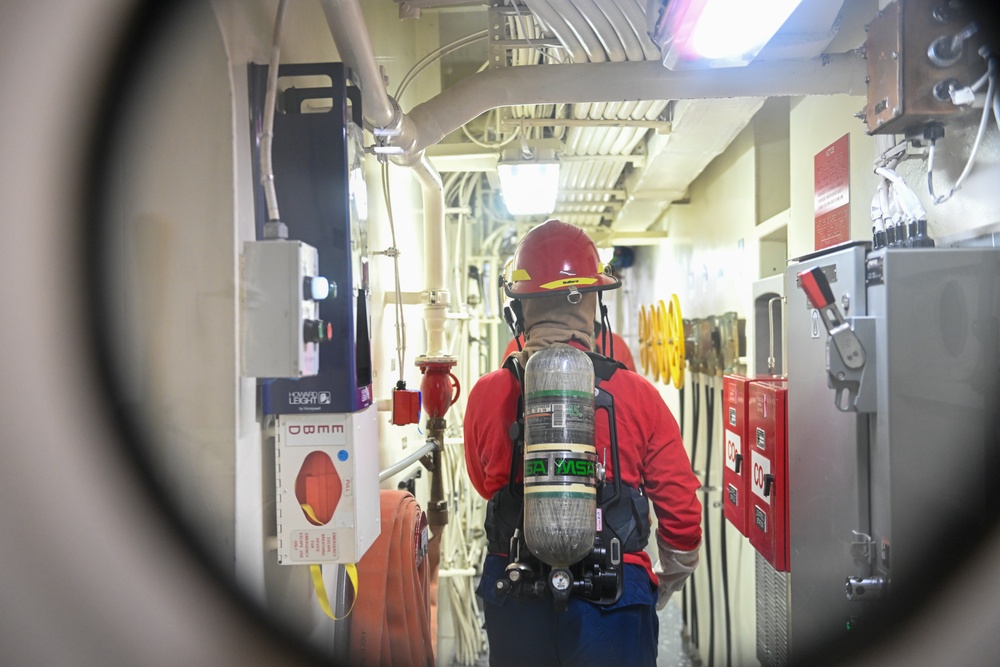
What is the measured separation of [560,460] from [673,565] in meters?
0.69

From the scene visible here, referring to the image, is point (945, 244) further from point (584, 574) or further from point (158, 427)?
point (158, 427)

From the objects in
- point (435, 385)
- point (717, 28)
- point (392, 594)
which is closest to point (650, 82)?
point (717, 28)

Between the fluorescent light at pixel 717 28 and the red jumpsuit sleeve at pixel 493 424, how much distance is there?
954mm

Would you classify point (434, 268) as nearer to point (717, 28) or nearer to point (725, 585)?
point (717, 28)

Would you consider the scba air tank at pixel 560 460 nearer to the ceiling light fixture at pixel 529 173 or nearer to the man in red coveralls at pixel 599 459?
the man in red coveralls at pixel 599 459

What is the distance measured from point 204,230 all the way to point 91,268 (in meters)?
0.21

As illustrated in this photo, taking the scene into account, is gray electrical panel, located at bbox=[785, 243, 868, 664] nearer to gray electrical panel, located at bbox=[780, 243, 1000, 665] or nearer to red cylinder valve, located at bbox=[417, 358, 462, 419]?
gray electrical panel, located at bbox=[780, 243, 1000, 665]

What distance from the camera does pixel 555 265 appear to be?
180cm

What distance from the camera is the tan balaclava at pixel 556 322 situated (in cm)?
178

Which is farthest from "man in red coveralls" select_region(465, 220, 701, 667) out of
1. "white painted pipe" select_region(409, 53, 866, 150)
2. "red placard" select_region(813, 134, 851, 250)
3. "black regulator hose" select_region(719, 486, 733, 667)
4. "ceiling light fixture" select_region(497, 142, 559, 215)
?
"black regulator hose" select_region(719, 486, 733, 667)

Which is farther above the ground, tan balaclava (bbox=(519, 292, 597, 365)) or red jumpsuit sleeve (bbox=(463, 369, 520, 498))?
tan balaclava (bbox=(519, 292, 597, 365))

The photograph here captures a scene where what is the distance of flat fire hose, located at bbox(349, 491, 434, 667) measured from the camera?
5.67ft

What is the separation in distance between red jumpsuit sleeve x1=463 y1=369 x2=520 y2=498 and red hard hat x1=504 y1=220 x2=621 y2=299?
0.89 feet

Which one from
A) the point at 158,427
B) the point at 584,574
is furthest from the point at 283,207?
the point at 584,574
